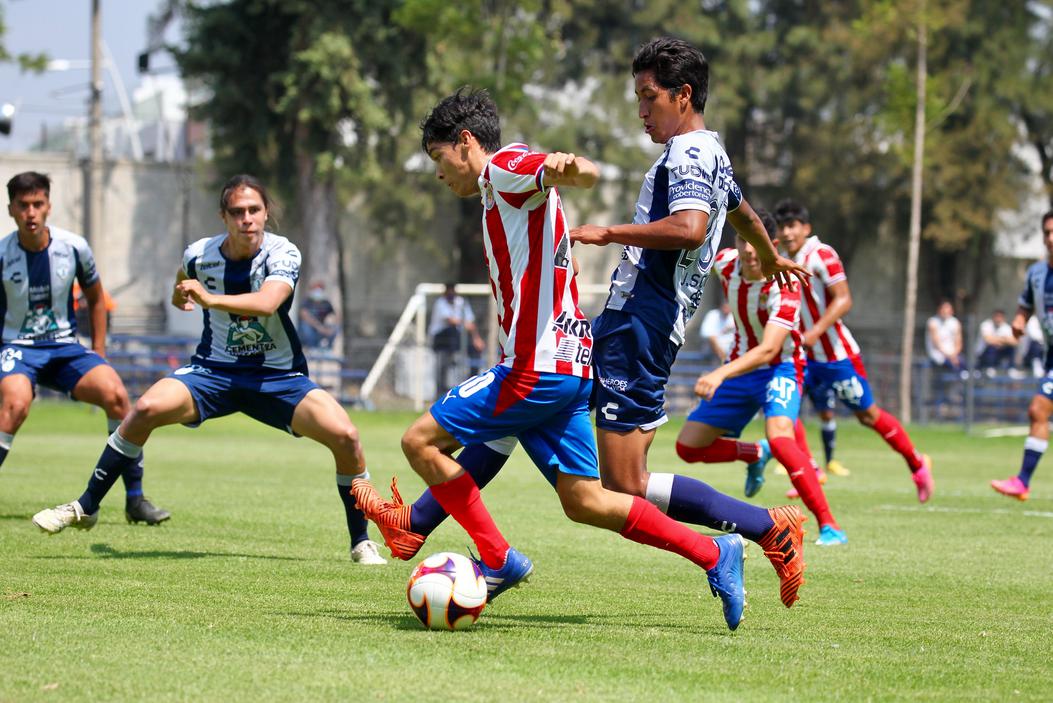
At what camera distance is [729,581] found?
18.7 feet

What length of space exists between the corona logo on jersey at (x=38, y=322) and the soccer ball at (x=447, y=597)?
4709 millimetres

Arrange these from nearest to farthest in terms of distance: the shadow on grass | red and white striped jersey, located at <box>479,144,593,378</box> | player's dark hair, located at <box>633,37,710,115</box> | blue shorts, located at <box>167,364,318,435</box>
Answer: red and white striped jersey, located at <box>479,144,593,378</box>, player's dark hair, located at <box>633,37,710,115</box>, the shadow on grass, blue shorts, located at <box>167,364,318,435</box>

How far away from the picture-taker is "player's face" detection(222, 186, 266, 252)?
7.67 meters

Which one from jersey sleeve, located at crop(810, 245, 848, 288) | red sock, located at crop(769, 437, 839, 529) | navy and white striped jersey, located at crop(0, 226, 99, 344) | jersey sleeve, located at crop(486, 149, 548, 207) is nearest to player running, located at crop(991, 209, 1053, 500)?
jersey sleeve, located at crop(810, 245, 848, 288)

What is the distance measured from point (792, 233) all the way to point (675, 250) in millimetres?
5504

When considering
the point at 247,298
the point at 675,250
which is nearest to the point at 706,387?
the point at 675,250

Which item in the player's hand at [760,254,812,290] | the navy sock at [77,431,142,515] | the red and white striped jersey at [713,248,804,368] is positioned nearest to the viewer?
the player's hand at [760,254,812,290]

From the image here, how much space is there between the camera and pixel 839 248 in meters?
39.3

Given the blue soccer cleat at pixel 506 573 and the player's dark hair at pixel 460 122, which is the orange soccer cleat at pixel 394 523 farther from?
the player's dark hair at pixel 460 122

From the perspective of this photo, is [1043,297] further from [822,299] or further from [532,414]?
[532,414]

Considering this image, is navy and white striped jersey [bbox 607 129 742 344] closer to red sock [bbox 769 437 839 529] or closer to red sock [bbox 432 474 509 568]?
red sock [bbox 432 474 509 568]

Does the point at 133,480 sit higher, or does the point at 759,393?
the point at 759,393

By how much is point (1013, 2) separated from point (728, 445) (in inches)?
1211

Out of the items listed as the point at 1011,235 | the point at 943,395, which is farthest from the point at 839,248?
the point at 943,395
